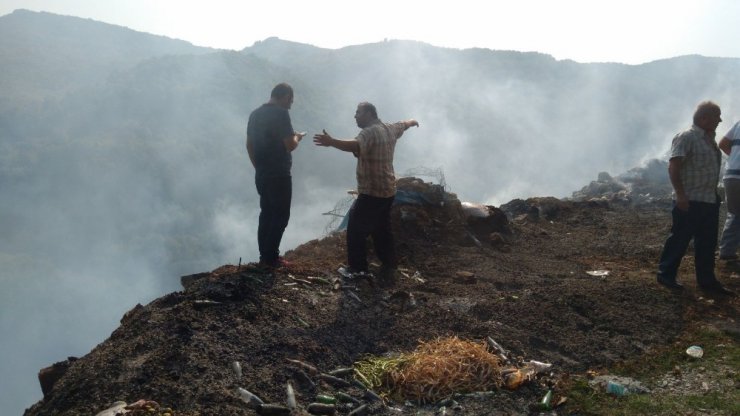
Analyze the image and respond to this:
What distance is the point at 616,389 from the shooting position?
3.09 metres

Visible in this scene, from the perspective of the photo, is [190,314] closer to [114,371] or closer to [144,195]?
[114,371]

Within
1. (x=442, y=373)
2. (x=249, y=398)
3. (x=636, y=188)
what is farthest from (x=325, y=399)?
(x=636, y=188)

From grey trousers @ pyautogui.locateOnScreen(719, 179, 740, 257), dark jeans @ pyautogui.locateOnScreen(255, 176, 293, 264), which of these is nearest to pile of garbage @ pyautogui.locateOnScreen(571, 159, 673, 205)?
grey trousers @ pyautogui.locateOnScreen(719, 179, 740, 257)

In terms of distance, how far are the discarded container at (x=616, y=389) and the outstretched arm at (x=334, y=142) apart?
9.26 feet

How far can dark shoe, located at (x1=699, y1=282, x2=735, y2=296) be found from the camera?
4.90 meters

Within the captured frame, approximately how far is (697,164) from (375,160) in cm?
302

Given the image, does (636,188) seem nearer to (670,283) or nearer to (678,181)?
(670,283)

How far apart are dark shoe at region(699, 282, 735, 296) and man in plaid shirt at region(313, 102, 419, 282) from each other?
3165 millimetres

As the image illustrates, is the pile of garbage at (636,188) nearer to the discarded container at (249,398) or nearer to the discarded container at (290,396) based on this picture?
the discarded container at (290,396)

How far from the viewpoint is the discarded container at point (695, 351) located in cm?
368

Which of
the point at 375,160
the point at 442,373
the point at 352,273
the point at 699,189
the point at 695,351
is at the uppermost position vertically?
the point at 375,160

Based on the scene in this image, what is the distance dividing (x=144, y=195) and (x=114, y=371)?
67.5ft

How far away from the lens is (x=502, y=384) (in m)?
3.18

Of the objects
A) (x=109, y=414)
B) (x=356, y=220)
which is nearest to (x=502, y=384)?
(x=109, y=414)
